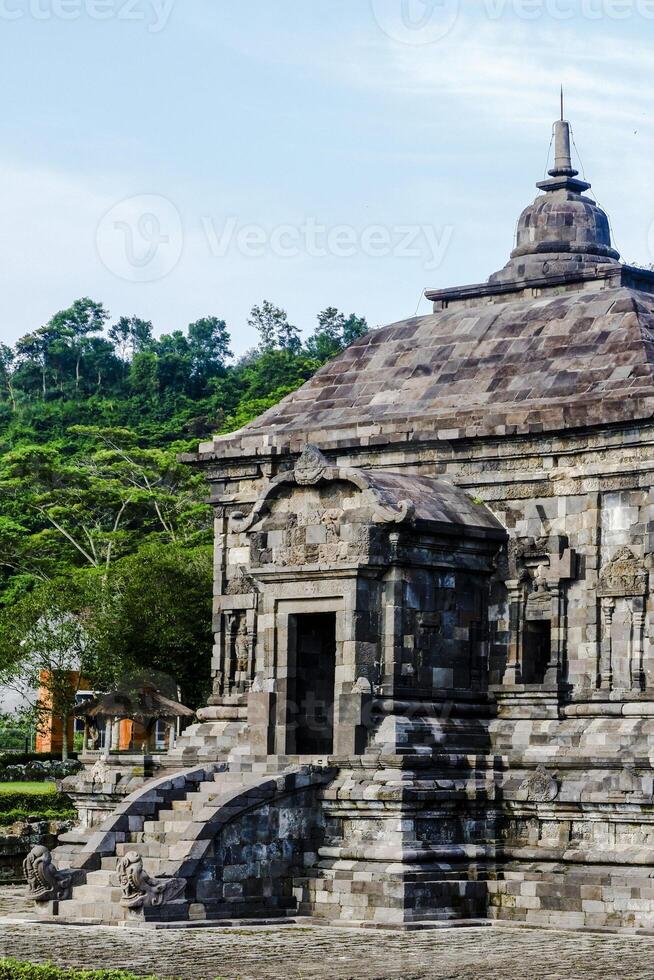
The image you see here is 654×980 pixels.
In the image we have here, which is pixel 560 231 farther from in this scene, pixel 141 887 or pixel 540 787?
pixel 141 887

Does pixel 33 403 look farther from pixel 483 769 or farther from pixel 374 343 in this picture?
pixel 483 769

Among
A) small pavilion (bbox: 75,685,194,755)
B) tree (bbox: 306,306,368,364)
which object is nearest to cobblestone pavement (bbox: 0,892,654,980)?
small pavilion (bbox: 75,685,194,755)

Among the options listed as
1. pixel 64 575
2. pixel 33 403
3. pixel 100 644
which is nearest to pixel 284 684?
pixel 100 644

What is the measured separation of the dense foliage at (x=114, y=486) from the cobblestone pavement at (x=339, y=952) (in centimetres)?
2904

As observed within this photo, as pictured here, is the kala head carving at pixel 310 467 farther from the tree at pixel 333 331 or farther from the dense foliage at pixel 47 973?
the tree at pixel 333 331

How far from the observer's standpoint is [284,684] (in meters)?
34.5

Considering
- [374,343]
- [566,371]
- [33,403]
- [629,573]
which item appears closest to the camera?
[629,573]

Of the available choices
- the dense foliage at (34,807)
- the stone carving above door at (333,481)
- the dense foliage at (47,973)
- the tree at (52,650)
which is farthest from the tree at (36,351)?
the dense foliage at (47,973)

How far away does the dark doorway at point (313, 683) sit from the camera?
34.7 metres

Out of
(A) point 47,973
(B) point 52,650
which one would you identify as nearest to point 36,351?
(B) point 52,650

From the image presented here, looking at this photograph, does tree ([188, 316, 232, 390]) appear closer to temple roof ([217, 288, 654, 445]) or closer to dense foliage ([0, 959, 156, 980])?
temple roof ([217, 288, 654, 445])

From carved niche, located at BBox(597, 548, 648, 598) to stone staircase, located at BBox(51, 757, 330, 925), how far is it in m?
5.56

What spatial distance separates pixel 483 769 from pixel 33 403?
6646 cm

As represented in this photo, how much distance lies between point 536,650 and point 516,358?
543cm
